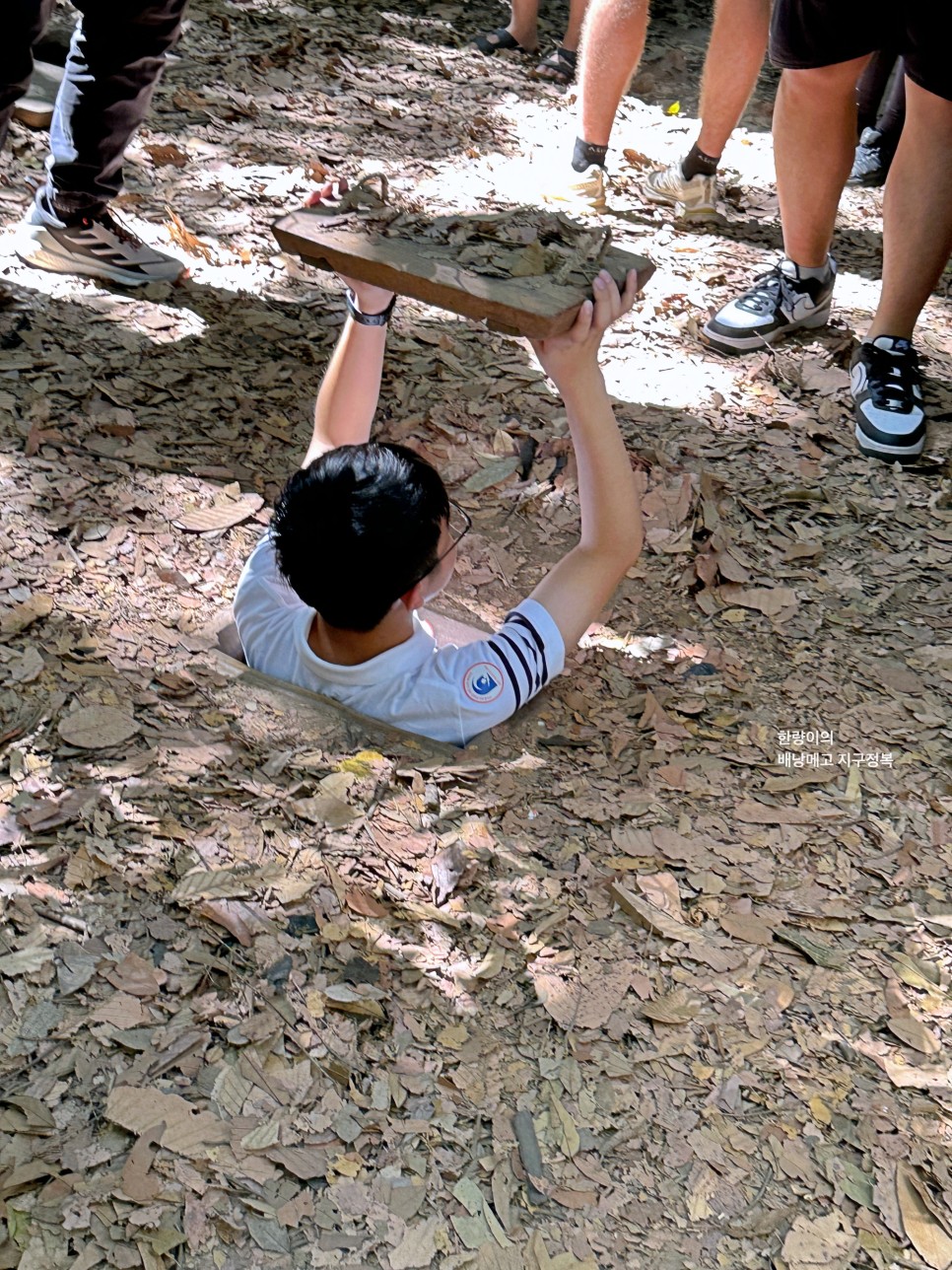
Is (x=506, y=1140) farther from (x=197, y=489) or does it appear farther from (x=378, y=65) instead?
(x=378, y=65)

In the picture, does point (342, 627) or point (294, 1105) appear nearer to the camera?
point (294, 1105)

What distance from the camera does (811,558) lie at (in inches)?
140

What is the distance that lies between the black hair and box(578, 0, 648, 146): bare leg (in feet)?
10.9

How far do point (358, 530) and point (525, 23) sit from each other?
557 cm

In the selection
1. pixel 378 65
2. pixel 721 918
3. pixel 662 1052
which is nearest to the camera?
pixel 662 1052

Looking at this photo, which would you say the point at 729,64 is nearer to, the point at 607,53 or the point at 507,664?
the point at 607,53

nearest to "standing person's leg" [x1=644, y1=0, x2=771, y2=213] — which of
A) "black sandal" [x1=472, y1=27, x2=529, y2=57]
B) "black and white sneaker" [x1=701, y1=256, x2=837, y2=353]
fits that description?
"black and white sneaker" [x1=701, y1=256, x2=837, y2=353]

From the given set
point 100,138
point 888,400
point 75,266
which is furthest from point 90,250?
point 888,400

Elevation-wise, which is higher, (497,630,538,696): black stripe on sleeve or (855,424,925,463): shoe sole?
(497,630,538,696): black stripe on sleeve

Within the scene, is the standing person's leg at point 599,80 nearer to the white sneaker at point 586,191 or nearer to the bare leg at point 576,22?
the white sneaker at point 586,191

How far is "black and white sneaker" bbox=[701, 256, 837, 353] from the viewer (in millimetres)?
4473

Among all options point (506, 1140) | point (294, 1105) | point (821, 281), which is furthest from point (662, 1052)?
point (821, 281)

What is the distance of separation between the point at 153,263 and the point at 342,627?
244 centimetres

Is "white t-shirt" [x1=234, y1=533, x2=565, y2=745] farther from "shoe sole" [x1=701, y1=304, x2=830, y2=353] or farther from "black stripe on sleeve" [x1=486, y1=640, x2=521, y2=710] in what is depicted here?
"shoe sole" [x1=701, y1=304, x2=830, y2=353]
